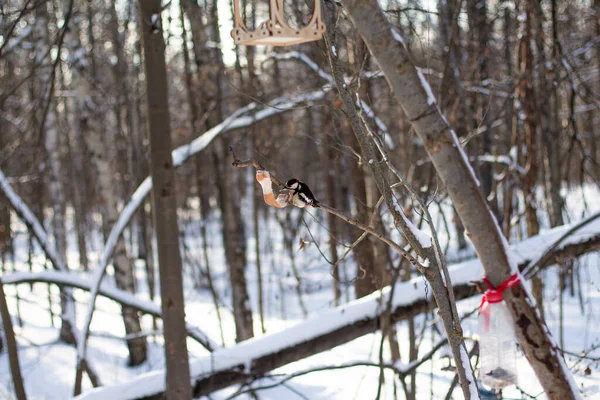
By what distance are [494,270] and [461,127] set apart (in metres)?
4.52

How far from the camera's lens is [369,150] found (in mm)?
1555

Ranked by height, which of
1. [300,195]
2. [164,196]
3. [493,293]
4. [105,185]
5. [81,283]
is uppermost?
[105,185]

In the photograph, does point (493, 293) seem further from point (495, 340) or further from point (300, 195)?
point (300, 195)

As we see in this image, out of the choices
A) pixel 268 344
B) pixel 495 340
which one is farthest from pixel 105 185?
pixel 495 340

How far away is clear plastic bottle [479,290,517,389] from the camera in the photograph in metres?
2.33

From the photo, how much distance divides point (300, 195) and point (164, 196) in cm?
120

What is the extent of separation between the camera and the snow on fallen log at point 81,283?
3.40m

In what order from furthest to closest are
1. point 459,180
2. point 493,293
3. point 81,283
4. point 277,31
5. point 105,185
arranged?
1. point 105,185
2. point 81,283
3. point 493,293
4. point 459,180
5. point 277,31

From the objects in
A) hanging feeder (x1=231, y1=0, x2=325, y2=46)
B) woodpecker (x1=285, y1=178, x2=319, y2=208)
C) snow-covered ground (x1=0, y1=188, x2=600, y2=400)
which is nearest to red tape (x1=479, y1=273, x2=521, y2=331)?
snow-covered ground (x1=0, y1=188, x2=600, y2=400)

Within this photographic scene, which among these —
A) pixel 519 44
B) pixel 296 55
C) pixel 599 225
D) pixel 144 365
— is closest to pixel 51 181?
pixel 144 365

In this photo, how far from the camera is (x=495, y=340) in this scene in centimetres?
237

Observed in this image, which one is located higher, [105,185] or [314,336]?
[105,185]

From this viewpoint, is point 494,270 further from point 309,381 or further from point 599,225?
point 309,381

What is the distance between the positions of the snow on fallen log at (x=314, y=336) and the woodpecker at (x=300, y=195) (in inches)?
64.0
